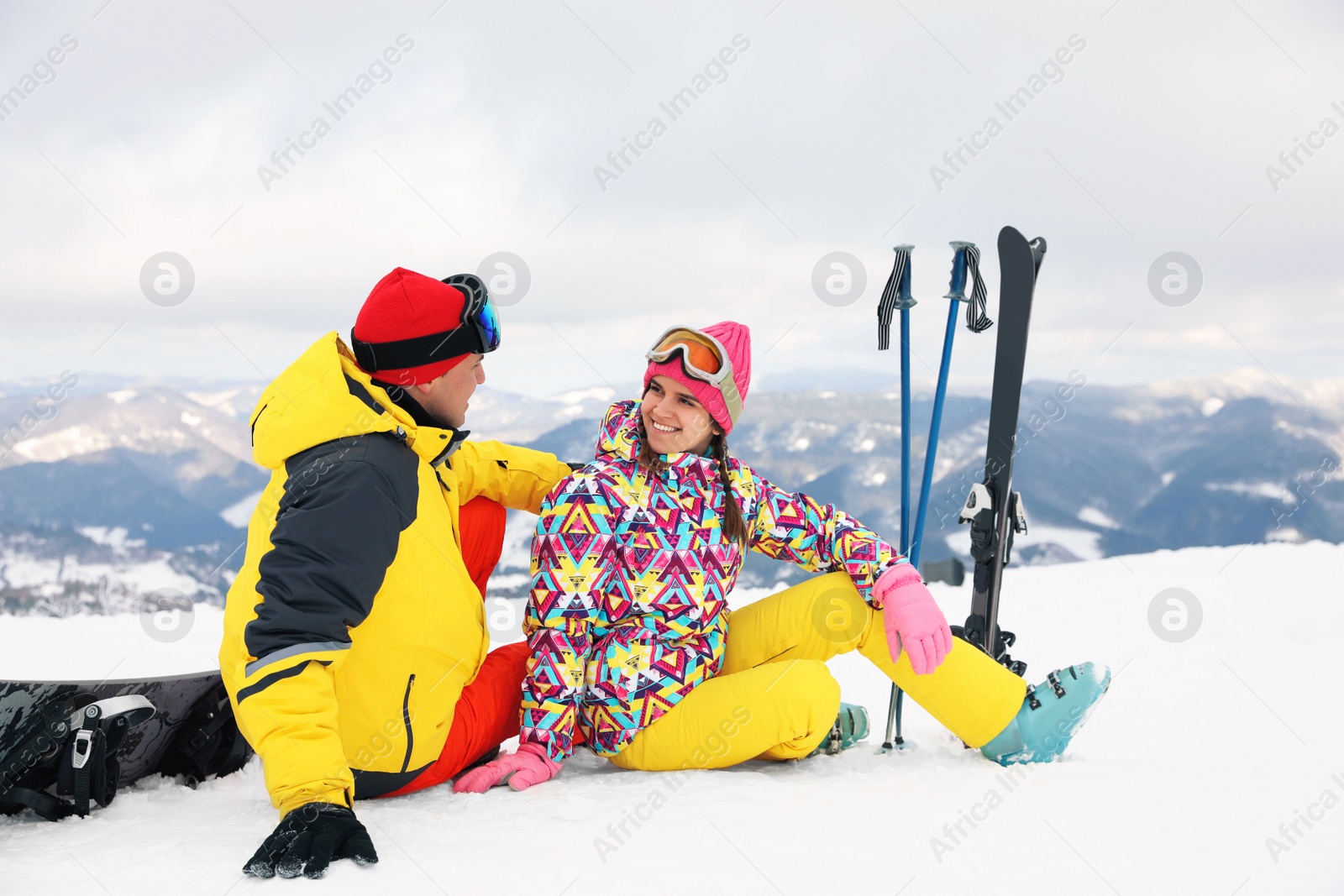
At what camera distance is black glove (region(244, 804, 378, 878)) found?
1.56 meters

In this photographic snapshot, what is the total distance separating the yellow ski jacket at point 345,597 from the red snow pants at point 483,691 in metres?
0.06

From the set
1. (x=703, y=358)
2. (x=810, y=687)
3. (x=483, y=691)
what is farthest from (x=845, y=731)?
(x=703, y=358)

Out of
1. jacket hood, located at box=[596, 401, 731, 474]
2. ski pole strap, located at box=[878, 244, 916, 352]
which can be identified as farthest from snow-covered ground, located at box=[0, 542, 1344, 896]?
ski pole strap, located at box=[878, 244, 916, 352]

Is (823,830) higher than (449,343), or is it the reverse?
(449,343)

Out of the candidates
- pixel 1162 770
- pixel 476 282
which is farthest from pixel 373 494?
pixel 1162 770

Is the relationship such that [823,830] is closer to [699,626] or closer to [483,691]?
[699,626]

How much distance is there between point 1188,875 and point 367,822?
1493mm

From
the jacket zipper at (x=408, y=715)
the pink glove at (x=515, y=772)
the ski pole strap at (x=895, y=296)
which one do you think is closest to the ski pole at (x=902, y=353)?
the ski pole strap at (x=895, y=296)

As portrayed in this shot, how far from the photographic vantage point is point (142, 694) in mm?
2072

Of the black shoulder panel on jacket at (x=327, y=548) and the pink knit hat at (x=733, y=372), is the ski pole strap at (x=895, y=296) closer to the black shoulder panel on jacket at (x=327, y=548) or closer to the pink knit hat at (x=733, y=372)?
the pink knit hat at (x=733, y=372)

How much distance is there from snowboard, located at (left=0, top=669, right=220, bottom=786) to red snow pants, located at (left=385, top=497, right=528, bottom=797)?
1.77 feet

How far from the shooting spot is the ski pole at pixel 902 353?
2.67 m

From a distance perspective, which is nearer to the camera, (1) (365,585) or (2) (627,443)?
(1) (365,585)

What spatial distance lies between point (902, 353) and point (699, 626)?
1.12m
